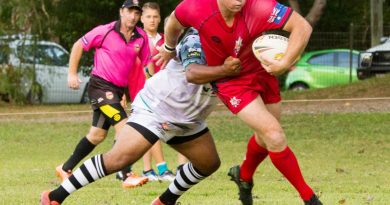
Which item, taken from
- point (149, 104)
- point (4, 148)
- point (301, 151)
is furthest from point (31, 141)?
point (149, 104)

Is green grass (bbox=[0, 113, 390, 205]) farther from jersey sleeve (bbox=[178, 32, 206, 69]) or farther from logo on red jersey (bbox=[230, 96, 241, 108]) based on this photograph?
jersey sleeve (bbox=[178, 32, 206, 69])

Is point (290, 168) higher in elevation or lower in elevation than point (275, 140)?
lower

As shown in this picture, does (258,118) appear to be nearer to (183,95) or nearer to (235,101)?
(235,101)

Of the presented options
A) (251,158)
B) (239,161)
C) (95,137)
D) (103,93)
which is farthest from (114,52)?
(239,161)

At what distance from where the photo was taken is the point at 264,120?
25.5ft

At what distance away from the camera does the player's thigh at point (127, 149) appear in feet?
25.8

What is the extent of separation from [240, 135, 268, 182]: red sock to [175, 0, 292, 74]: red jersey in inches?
37.7

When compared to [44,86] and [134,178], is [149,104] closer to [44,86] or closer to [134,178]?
[134,178]

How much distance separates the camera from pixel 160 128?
26.1 ft

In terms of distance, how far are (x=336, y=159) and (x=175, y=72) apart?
814 centimetres

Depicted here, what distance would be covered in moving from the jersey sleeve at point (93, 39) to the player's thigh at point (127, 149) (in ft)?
11.5

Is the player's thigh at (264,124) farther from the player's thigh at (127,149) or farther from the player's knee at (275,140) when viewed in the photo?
the player's thigh at (127,149)

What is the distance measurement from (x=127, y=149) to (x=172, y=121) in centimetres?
40

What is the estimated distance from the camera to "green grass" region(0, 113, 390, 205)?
396 inches
